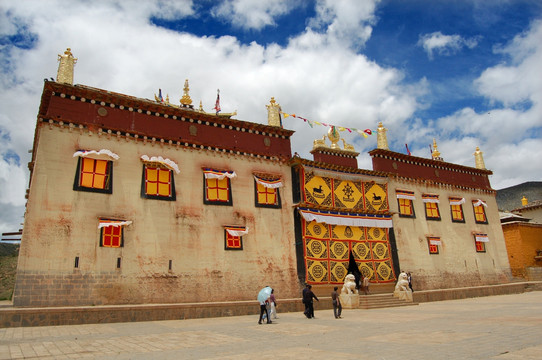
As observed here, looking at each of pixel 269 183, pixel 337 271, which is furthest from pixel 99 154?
pixel 337 271

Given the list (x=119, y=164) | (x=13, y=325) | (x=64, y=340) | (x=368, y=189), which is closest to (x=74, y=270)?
(x=13, y=325)

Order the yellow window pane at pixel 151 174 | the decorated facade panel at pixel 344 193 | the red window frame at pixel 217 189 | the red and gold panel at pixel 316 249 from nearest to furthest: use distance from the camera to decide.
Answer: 1. the yellow window pane at pixel 151 174
2. the red window frame at pixel 217 189
3. the red and gold panel at pixel 316 249
4. the decorated facade panel at pixel 344 193

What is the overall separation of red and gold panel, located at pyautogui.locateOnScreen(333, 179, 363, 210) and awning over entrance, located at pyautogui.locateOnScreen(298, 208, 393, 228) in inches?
22.9

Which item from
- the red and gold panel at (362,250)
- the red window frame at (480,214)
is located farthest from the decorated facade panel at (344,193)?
the red window frame at (480,214)

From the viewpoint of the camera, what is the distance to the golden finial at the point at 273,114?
20844 mm

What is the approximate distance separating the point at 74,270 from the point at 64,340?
18.7 ft

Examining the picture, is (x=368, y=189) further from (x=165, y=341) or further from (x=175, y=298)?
(x=165, y=341)

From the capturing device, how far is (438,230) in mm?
24500

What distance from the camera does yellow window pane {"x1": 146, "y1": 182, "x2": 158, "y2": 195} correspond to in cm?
1609

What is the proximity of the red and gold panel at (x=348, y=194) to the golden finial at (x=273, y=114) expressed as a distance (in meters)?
4.51

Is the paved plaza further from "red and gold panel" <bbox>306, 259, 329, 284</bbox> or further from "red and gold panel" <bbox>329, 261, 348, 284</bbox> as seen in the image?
"red and gold panel" <bbox>329, 261, 348, 284</bbox>

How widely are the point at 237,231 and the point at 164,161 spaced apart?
173 inches

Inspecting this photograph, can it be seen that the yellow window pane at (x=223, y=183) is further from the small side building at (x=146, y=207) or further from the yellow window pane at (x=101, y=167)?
the yellow window pane at (x=101, y=167)

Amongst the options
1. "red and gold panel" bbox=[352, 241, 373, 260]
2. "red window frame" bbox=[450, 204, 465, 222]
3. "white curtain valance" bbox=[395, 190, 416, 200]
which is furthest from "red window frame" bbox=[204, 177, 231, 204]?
"red window frame" bbox=[450, 204, 465, 222]
